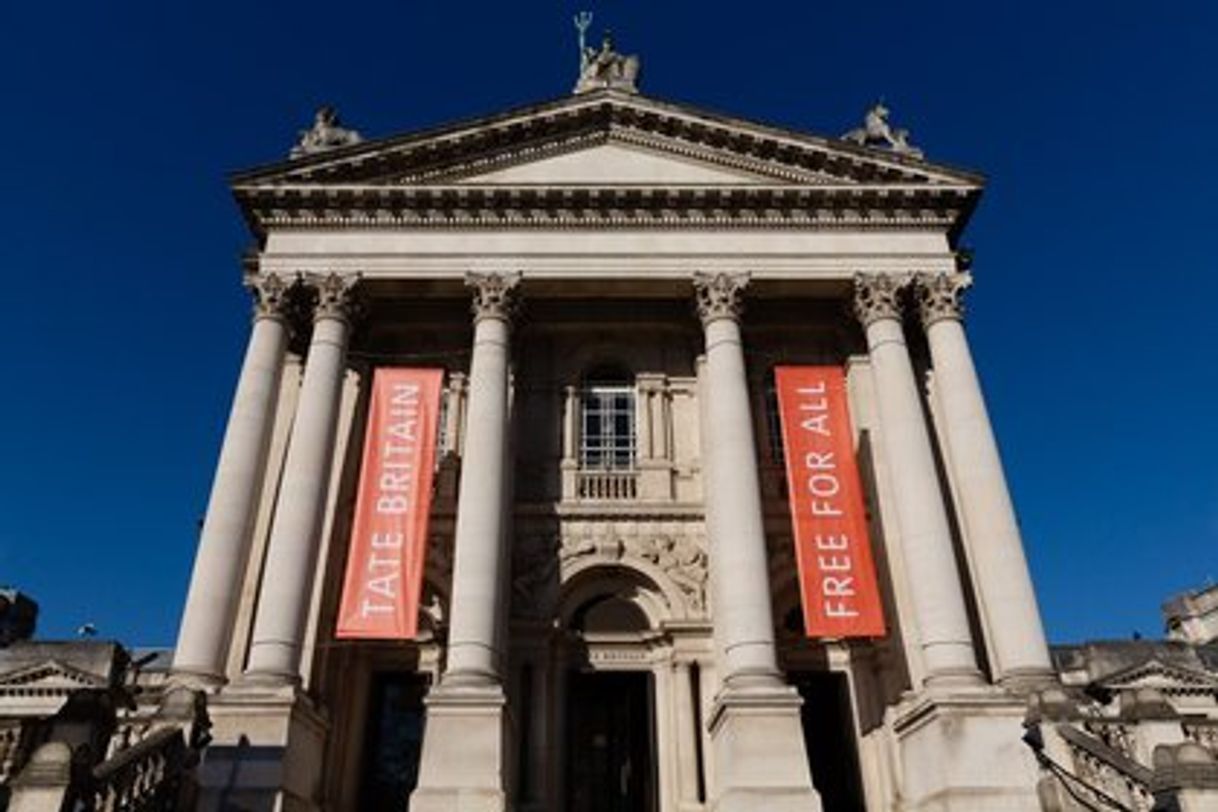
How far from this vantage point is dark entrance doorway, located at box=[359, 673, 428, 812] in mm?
15820

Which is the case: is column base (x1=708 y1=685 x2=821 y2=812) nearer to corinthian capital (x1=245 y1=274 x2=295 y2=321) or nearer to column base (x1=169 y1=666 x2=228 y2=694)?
column base (x1=169 y1=666 x2=228 y2=694)

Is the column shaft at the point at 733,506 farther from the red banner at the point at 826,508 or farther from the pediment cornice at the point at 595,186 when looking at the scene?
the pediment cornice at the point at 595,186

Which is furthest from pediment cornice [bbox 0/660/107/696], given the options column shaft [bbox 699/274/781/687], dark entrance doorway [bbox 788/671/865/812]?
dark entrance doorway [bbox 788/671/865/812]

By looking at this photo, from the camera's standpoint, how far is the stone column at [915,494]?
13.9 metres

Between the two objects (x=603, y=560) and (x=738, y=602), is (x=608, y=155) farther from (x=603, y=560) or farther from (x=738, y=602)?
(x=738, y=602)

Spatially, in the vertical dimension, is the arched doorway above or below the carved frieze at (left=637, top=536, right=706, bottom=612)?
below

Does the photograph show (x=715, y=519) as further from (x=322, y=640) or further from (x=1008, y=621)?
(x=322, y=640)

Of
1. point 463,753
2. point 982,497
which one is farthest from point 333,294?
point 982,497

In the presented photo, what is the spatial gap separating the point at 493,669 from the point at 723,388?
599 cm

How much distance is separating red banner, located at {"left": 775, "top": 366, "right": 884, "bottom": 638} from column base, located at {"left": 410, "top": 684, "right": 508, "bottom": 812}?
4.83 meters

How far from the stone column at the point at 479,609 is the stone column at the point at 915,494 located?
637 centimetres

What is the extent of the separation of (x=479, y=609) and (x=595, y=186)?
26.2ft

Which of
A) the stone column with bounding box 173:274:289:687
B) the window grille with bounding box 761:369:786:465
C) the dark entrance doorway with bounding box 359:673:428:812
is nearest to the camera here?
the stone column with bounding box 173:274:289:687

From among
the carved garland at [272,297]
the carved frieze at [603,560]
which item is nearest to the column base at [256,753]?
the carved frieze at [603,560]
